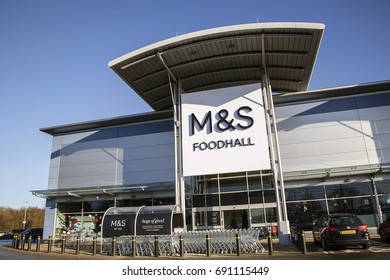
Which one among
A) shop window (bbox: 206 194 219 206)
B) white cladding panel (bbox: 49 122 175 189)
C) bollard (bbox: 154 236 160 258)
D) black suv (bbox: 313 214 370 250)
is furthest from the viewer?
white cladding panel (bbox: 49 122 175 189)

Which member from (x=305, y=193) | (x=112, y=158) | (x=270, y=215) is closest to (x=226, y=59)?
(x=305, y=193)

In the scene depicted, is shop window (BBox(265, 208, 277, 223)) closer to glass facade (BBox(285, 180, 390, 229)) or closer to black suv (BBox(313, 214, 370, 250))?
glass facade (BBox(285, 180, 390, 229))

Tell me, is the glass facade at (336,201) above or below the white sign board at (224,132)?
below

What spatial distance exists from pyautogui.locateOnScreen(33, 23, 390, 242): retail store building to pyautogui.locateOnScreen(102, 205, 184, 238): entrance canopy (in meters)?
2.43

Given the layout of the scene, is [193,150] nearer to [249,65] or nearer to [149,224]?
[149,224]

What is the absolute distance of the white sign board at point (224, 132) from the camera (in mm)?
15984

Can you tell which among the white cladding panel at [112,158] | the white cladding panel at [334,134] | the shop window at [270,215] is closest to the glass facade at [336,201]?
the shop window at [270,215]

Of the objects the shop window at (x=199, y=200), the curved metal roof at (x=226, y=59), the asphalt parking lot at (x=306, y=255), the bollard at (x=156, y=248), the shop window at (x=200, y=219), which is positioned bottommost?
the asphalt parking lot at (x=306, y=255)

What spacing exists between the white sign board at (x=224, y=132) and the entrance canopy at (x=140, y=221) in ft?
9.97

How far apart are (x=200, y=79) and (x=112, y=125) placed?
27.7 ft

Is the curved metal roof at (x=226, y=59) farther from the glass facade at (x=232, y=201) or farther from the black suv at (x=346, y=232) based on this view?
the black suv at (x=346, y=232)

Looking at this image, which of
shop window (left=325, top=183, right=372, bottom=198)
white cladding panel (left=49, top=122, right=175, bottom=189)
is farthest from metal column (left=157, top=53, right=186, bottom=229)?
shop window (left=325, top=183, right=372, bottom=198)

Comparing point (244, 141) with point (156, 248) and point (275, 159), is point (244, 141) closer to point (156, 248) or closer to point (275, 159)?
point (275, 159)

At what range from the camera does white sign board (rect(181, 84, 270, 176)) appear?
15984 millimetres
